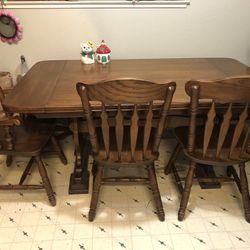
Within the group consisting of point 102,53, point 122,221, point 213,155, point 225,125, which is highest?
point 102,53

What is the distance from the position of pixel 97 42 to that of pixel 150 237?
1614 millimetres

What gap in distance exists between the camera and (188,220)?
1.59 metres

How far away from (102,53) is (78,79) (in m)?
0.37

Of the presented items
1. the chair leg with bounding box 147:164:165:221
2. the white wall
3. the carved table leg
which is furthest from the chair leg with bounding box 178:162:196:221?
the white wall

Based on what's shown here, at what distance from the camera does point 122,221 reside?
5.18ft

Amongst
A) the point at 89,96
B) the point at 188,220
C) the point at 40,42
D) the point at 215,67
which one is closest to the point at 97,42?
the point at 40,42

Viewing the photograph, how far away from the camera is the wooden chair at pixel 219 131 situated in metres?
1.15

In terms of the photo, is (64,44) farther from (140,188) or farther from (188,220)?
(188,220)

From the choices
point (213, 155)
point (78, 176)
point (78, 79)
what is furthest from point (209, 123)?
point (78, 176)

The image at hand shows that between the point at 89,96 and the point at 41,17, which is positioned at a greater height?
the point at 41,17

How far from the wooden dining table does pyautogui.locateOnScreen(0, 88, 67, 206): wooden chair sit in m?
0.15

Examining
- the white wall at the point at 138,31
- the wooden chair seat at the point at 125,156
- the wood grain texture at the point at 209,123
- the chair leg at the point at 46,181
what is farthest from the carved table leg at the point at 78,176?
the white wall at the point at 138,31

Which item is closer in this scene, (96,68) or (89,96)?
(89,96)

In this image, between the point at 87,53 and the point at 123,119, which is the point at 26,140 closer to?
the point at 123,119
